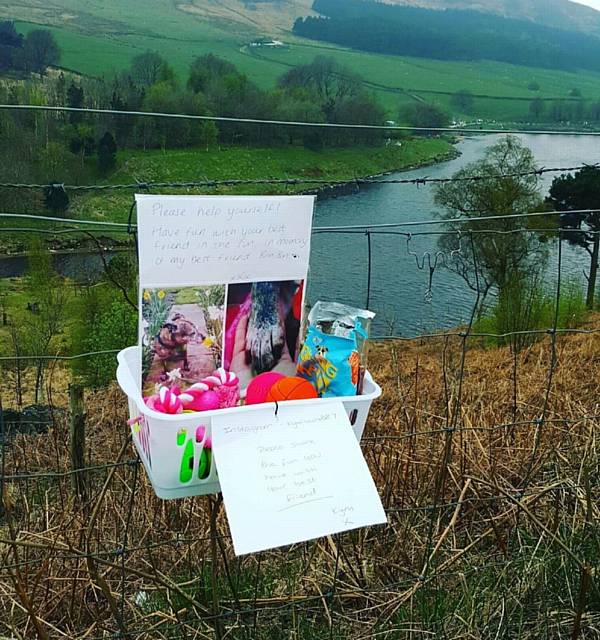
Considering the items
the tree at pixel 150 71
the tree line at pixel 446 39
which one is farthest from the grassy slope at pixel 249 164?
the tree line at pixel 446 39

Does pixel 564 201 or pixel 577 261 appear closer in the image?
pixel 564 201

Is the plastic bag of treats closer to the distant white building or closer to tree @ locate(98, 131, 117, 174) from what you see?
tree @ locate(98, 131, 117, 174)

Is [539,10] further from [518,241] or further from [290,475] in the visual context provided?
[290,475]

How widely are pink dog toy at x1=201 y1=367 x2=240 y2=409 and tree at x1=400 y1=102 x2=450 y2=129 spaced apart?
182ft

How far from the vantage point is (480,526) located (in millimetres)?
2316

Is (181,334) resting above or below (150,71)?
above

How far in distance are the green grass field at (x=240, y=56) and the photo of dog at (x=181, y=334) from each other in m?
62.7

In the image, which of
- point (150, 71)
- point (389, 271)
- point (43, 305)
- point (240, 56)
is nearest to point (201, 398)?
point (389, 271)

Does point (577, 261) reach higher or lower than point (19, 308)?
higher

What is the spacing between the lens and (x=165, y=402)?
121cm

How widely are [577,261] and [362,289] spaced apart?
33.7ft

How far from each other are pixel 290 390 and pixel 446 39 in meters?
119

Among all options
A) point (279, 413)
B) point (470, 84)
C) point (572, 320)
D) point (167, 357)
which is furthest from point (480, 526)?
point (470, 84)

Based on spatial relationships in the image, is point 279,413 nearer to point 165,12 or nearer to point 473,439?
point 473,439
